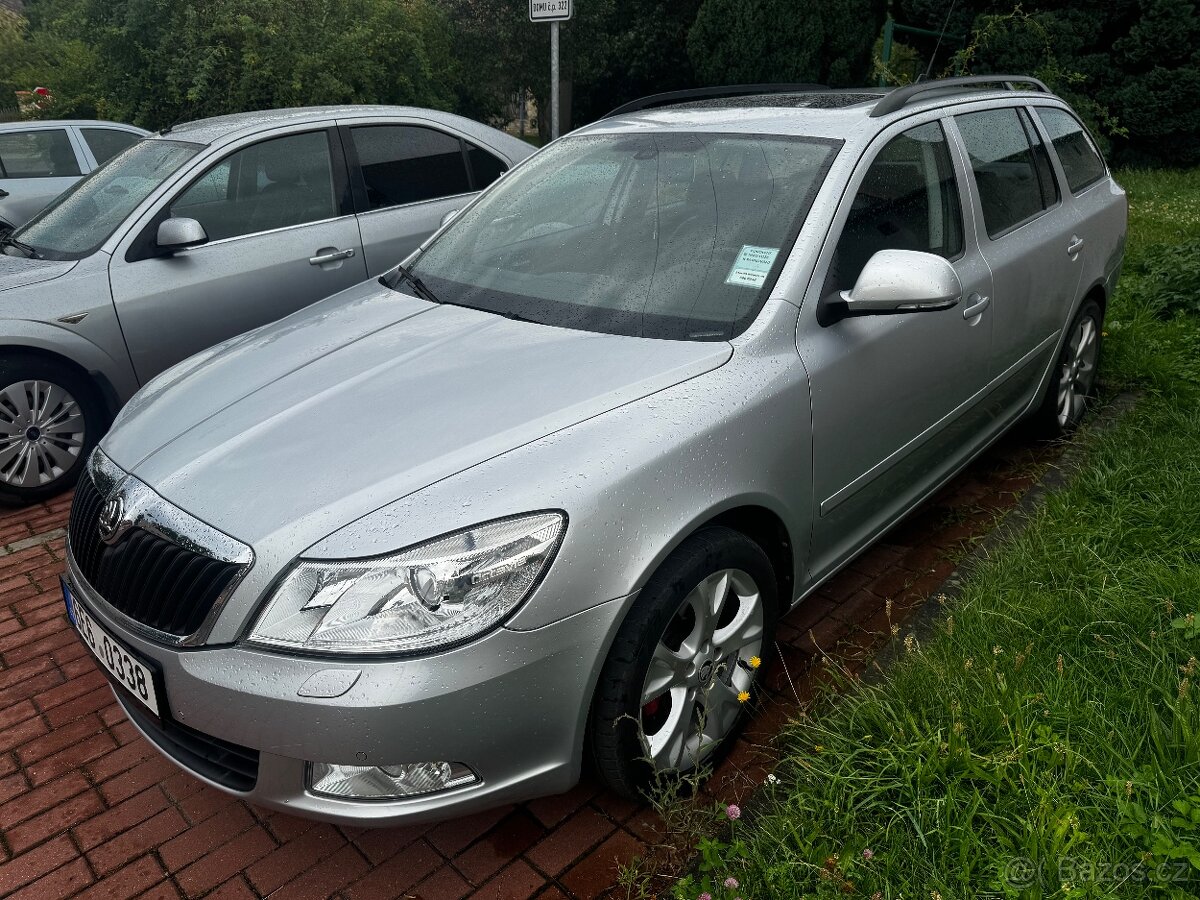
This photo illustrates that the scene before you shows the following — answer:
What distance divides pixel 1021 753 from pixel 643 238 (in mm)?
1712

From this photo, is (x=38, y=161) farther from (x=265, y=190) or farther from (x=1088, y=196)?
(x=1088, y=196)

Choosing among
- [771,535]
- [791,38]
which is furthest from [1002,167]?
[791,38]

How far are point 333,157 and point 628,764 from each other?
12.3 feet

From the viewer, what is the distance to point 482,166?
213 inches

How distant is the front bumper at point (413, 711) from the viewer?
1833 millimetres

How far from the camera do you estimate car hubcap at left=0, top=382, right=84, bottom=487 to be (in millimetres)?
4125

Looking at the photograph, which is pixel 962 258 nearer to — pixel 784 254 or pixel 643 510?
pixel 784 254

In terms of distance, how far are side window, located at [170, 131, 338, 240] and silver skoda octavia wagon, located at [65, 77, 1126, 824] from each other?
1.64 metres

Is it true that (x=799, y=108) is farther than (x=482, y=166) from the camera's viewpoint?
No

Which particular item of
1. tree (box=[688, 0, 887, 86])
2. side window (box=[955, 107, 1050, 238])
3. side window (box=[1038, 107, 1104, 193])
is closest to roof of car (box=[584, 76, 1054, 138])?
side window (box=[955, 107, 1050, 238])

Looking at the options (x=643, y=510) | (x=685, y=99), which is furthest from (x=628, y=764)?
(x=685, y=99)

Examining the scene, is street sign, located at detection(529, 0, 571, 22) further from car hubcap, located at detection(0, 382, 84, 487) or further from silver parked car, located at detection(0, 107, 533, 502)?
car hubcap, located at detection(0, 382, 84, 487)

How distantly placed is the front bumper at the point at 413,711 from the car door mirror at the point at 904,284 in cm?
110

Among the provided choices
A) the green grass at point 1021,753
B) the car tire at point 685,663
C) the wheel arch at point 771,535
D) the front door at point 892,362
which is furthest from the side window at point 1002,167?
the car tire at point 685,663
